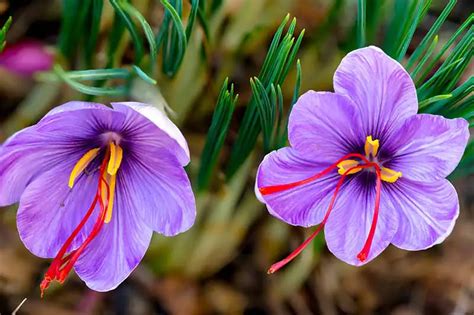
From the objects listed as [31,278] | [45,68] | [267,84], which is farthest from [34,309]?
[267,84]

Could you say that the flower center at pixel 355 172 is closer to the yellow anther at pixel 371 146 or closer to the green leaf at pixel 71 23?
the yellow anther at pixel 371 146

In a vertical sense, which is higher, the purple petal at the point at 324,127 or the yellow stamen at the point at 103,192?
the purple petal at the point at 324,127

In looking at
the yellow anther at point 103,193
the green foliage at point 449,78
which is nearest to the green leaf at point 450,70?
the green foliage at point 449,78

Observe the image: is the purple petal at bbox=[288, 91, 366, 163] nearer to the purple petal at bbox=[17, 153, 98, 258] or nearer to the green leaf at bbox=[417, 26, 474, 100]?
the green leaf at bbox=[417, 26, 474, 100]

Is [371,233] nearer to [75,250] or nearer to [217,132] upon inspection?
[217,132]

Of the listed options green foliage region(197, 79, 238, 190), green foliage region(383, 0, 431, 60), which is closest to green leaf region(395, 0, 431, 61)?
green foliage region(383, 0, 431, 60)

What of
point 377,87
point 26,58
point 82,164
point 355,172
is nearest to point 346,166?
point 355,172

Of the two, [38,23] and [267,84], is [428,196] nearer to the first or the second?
[267,84]
